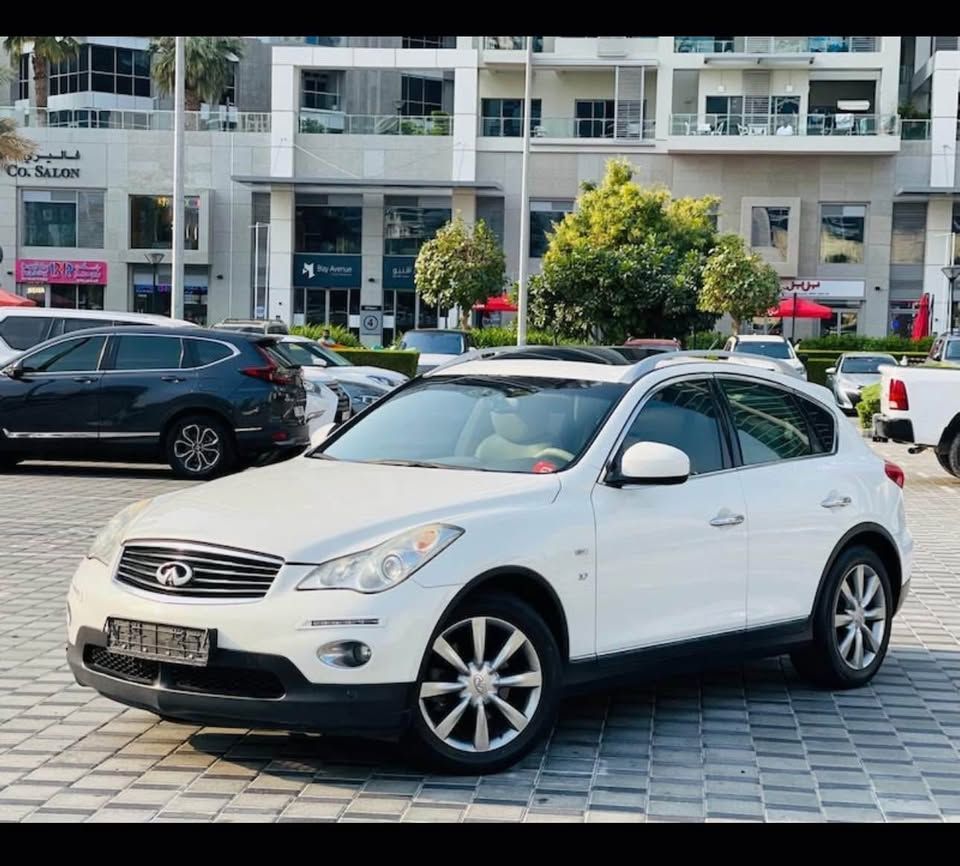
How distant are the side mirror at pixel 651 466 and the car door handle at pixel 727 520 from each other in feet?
1.35

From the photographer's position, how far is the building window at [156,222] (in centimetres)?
6000

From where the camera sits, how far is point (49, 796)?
5.38 m

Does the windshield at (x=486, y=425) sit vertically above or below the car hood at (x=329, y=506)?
above

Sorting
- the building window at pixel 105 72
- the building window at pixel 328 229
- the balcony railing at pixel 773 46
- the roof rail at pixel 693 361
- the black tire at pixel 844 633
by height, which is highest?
the balcony railing at pixel 773 46

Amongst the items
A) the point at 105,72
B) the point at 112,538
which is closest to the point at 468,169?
the point at 105,72

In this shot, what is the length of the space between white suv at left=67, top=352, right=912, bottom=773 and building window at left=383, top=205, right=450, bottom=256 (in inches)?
2079

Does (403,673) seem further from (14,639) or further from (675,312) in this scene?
(675,312)

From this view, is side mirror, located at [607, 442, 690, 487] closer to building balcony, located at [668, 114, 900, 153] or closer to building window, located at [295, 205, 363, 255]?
building balcony, located at [668, 114, 900, 153]

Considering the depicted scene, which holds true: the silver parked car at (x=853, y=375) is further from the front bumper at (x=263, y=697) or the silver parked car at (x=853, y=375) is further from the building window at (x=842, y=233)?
the front bumper at (x=263, y=697)

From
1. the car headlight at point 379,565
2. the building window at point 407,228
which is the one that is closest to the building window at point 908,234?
the building window at point 407,228

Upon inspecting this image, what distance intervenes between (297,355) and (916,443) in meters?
10.0

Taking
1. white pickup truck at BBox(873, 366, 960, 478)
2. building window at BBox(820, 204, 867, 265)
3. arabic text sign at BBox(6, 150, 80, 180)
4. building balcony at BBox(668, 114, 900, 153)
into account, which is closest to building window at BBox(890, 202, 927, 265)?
building window at BBox(820, 204, 867, 265)

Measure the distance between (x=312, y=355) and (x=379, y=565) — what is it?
60.6 feet
